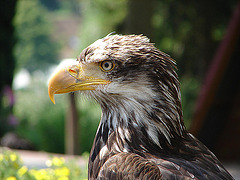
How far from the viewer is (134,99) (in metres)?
2.29

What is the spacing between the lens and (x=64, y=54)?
50812mm

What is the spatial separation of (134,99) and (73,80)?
44cm

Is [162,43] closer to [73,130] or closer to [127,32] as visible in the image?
[127,32]

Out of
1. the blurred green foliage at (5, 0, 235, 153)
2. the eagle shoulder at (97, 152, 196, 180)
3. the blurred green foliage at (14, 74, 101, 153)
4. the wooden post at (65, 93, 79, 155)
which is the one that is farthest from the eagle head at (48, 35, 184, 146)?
the blurred green foliage at (5, 0, 235, 153)

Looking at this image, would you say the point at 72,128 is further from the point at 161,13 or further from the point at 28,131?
the point at 161,13

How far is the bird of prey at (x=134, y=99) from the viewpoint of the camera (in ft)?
7.43

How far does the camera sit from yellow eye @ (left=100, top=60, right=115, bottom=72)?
231 centimetres

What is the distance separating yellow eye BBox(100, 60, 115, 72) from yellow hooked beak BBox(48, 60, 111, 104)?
0.06 meters

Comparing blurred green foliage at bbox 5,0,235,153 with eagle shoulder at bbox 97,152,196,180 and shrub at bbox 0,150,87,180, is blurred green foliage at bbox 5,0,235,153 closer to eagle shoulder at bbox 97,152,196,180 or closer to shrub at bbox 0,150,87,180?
shrub at bbox 0,150,87,180

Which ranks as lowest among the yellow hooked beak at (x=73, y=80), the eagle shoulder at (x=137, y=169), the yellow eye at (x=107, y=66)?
the eagle shoulder at (x=137, y=169)

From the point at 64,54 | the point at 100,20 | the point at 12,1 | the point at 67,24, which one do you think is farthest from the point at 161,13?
the point at 67,24

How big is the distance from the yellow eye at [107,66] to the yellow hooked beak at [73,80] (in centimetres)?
6

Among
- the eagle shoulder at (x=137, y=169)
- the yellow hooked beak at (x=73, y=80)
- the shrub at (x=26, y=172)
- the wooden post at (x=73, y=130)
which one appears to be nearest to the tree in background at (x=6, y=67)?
the wooden post at (x=73, y=130)

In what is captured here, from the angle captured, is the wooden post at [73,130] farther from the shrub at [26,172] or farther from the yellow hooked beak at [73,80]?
the yellow hooked beak at [73,80]
